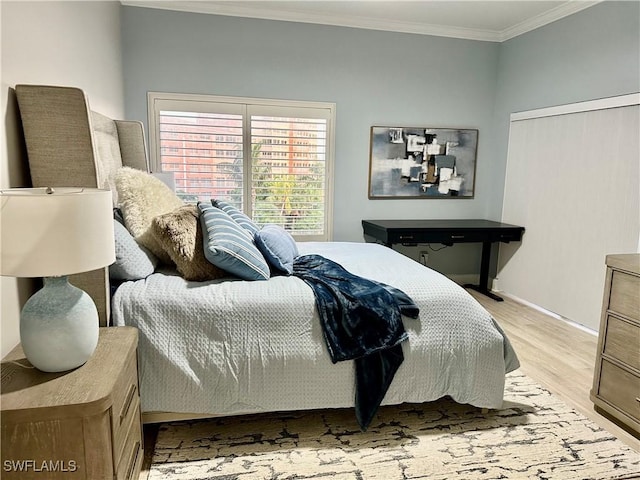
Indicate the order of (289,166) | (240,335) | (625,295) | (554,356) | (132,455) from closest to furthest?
(132,455)
(240,335)
(625,295)
(554,356)
(289,166)

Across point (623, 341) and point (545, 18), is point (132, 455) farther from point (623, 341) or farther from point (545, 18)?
point (545, 18)

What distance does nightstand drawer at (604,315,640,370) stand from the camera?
214cm

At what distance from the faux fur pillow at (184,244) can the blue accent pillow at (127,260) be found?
0.12m

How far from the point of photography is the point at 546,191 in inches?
159

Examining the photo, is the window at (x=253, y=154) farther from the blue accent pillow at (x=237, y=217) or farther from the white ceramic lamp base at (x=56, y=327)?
the white ceramic lamp base at (x=56, y=327)

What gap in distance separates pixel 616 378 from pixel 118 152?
331 cm

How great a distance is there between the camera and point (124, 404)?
1.51 metres

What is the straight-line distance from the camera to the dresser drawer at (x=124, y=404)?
1.38 meters

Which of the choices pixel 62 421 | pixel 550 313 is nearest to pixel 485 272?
pixel 550 313

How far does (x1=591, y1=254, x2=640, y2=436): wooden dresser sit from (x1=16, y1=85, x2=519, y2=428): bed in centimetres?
52

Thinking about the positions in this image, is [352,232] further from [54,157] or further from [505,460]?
[54,157]

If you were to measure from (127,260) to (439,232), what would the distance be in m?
2.98

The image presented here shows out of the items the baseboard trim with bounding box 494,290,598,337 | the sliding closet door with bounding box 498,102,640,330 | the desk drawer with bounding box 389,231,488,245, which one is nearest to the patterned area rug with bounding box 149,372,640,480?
the baseboard trim with bounding box 494,290,598,337

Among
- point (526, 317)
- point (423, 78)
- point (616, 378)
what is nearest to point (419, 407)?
point (616, 378)
